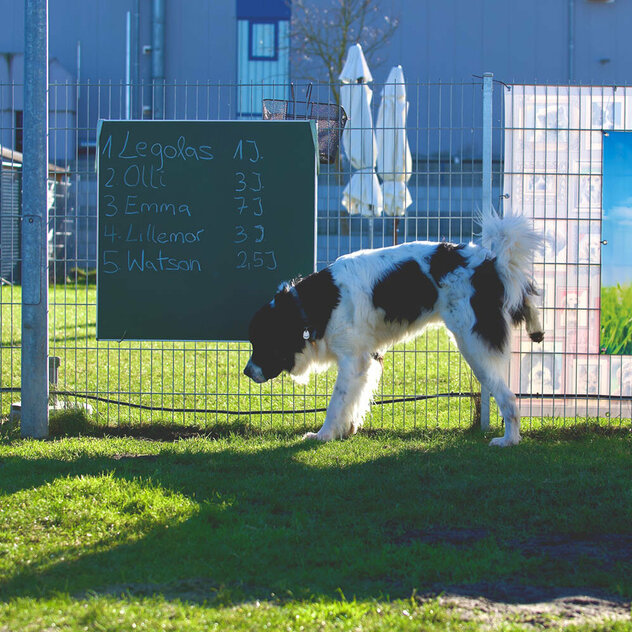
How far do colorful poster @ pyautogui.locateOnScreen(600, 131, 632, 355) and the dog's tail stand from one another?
1.03 m

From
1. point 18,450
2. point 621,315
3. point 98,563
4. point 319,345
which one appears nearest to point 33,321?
point 18,450

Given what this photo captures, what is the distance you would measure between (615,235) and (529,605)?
4.27 meters

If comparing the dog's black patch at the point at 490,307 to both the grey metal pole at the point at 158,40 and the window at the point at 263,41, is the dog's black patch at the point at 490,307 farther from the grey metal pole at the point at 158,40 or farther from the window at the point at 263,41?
the window at the point at 263,41

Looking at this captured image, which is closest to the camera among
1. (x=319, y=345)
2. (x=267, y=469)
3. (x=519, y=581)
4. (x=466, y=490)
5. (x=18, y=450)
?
(x=519, y=581)

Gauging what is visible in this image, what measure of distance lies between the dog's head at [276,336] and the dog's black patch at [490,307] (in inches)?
54.2

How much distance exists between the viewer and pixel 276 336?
6.50m

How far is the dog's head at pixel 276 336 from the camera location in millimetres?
6438

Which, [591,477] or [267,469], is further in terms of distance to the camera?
[267,469]

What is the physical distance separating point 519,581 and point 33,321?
4473mm

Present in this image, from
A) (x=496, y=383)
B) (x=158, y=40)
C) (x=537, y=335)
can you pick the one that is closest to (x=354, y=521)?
(x=496, y=383)

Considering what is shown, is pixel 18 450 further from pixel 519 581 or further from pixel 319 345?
pixel 519 581

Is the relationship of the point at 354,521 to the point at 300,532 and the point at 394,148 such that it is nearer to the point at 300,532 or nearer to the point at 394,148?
the point at 300,532

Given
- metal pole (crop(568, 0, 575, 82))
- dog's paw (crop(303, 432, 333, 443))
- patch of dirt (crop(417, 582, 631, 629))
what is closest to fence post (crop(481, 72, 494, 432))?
dog's paw (crop(303, 432, 333, 443))

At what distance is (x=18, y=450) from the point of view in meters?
6.05
